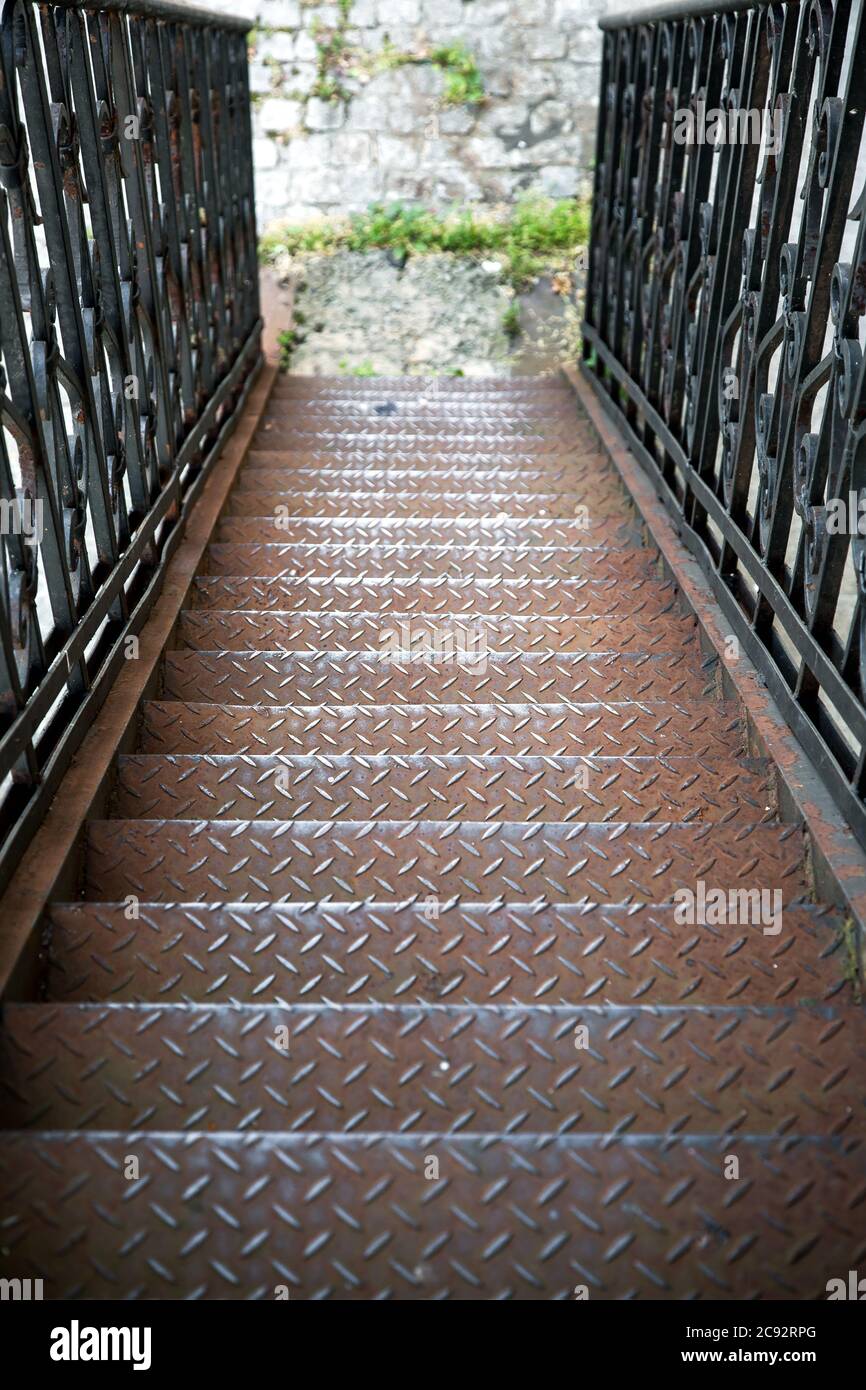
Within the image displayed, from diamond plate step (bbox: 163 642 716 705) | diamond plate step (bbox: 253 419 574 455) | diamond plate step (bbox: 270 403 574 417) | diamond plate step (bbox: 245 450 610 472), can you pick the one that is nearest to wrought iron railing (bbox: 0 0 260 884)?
diamond plate step (bbox: 163 642 716 705)

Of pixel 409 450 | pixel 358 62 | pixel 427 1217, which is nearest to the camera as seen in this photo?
pixel 427 1217

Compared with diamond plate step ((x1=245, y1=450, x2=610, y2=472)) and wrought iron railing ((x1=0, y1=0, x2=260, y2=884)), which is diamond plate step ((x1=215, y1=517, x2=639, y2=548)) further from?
diamond plate step ((x1=245, y1=450, x2=610, y2=472))

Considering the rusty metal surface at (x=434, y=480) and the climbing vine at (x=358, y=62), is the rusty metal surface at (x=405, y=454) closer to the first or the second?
the rusty metal surface at (x=434, y=480)

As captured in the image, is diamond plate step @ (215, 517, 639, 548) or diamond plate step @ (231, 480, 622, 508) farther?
diamond plate step @ (231, 480, 622, 508)

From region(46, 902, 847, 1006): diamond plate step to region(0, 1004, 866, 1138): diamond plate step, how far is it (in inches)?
4.7

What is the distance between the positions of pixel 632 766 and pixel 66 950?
4.23 ft

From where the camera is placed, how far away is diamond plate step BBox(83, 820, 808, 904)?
2.25 meters

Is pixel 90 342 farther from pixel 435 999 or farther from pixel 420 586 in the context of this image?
pixel 435 999

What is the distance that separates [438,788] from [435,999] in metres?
0.66

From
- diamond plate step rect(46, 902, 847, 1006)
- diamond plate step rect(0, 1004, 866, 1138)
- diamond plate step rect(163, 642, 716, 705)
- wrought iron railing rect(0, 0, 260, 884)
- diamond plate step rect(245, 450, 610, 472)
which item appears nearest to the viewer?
diamond plate step rect(0, 1004, 866, 1138)

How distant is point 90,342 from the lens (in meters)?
2.65

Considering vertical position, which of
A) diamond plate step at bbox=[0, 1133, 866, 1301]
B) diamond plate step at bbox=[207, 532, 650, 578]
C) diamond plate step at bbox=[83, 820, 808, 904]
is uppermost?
diamond plate step at bbox=[207, 532, 650, 578]

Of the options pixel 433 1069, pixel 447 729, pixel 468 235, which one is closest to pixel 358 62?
pixel 468 235
